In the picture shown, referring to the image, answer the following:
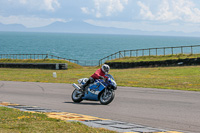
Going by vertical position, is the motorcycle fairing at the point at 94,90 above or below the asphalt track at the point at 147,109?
above

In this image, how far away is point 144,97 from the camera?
1481 cm

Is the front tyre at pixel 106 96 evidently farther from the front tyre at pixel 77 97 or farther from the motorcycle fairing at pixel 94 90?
the front tyre at pixel 77 97

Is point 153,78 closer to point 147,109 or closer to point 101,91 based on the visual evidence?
point 101,91

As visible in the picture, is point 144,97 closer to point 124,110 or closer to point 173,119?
point 124,110

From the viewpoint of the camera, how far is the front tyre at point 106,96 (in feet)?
40.8

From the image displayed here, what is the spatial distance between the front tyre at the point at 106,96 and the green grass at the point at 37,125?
11.4 ft

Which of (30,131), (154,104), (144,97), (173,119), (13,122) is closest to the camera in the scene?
(30,131)

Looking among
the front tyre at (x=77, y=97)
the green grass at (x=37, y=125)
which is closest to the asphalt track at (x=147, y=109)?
the front tyre at (x=77, y=97)

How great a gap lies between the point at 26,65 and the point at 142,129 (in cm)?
4549

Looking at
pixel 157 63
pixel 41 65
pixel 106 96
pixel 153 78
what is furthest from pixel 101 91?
pixel 41 65

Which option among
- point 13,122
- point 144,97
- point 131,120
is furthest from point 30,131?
point 144,97

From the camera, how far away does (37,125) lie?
7.96 meters

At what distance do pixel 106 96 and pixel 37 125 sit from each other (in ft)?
16.6

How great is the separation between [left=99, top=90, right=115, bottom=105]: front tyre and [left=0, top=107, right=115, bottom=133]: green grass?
346 cm
